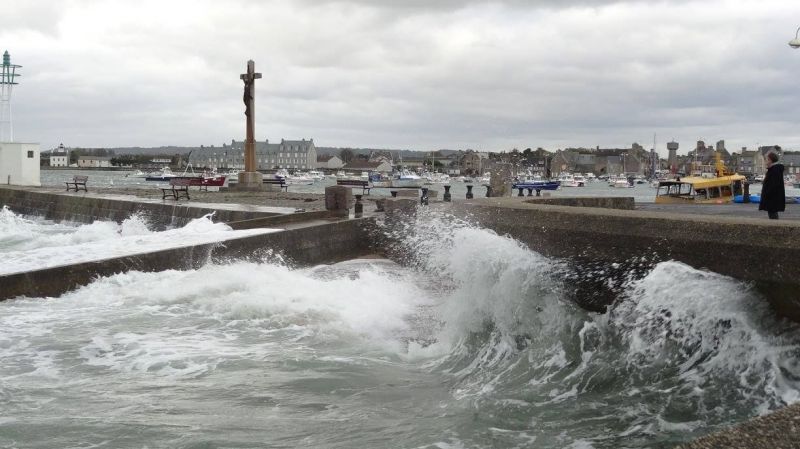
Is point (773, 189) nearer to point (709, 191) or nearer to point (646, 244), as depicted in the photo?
point (646, 244)

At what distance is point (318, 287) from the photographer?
11.3 metres

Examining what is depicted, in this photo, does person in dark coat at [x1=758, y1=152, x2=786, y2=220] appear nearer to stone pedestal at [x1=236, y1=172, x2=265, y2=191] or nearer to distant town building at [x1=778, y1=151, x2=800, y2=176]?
stone pedestal at [x1=236, y1=172, x2=265, y2=191]

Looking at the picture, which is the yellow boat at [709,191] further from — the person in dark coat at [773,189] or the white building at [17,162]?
the white building at [17,162]

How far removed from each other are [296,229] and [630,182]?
12493 cm

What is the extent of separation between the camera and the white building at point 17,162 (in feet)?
123

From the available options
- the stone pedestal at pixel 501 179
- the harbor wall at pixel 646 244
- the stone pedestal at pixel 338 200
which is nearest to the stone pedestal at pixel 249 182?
the stone pedestal at pixel 501 179

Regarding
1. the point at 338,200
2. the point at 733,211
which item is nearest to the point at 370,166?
the point at 338,200

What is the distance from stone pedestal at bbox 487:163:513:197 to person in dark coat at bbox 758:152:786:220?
→ 1062 cm

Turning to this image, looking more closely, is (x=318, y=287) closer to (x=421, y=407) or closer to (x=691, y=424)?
(x=421, y=407)

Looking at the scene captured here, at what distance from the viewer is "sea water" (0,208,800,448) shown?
17.3ft

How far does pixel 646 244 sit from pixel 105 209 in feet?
72.1

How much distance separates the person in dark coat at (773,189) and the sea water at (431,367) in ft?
16.0

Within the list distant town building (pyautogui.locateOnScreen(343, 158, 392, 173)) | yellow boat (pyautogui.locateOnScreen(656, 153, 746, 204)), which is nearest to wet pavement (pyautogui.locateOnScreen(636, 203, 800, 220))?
yellow boat (pyautogui.locateOnScreen(656, 153, 746, 204))

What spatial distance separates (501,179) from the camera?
21031 millimetres
